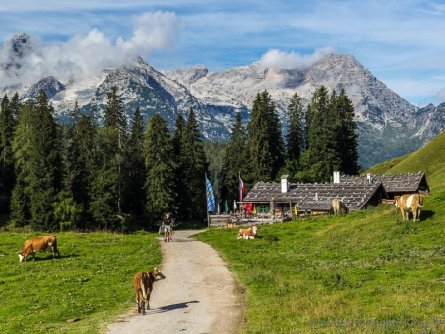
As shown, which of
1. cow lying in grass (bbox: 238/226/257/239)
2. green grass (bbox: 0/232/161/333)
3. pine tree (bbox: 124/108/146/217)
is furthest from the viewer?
pine tree (bbox: 124/108/146/217)

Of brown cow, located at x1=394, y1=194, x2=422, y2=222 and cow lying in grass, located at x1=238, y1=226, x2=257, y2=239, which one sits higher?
brown cow, located at x1=394, y1=194, x2=422, y2=222

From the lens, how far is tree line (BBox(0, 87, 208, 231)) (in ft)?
280

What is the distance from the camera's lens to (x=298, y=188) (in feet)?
279

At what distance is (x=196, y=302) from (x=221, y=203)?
102675mm

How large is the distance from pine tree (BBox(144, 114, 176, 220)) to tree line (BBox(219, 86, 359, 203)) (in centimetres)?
1637

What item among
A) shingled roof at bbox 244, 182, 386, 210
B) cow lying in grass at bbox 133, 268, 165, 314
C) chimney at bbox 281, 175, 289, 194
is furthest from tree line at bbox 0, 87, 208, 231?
cow lying in grass at bbox 133, 268, 165, 314

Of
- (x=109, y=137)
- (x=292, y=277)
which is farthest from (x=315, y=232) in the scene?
(x=109, y=137)

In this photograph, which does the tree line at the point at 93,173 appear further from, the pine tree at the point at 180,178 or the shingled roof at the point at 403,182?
the shingled roof at the point at 403,182

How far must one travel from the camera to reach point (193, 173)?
360 ft

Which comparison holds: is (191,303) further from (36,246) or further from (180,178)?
(180,178)

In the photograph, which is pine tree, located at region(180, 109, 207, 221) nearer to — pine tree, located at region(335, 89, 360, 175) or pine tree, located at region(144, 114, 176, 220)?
pine tree, located at region(144, 114, 176, 220)

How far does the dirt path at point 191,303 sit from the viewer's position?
20.3 meters

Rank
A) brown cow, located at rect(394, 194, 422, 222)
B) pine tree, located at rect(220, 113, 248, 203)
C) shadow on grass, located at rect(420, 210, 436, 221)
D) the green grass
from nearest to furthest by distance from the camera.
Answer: the green grass
brown cow, located at rect(394, 194, 422, 222)
shadow on grass, located at rect(420, 210, 436, 221)
pine tree, located at rect(220, 113, 248, 203)

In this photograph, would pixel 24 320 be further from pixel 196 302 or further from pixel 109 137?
pixel 109 137
